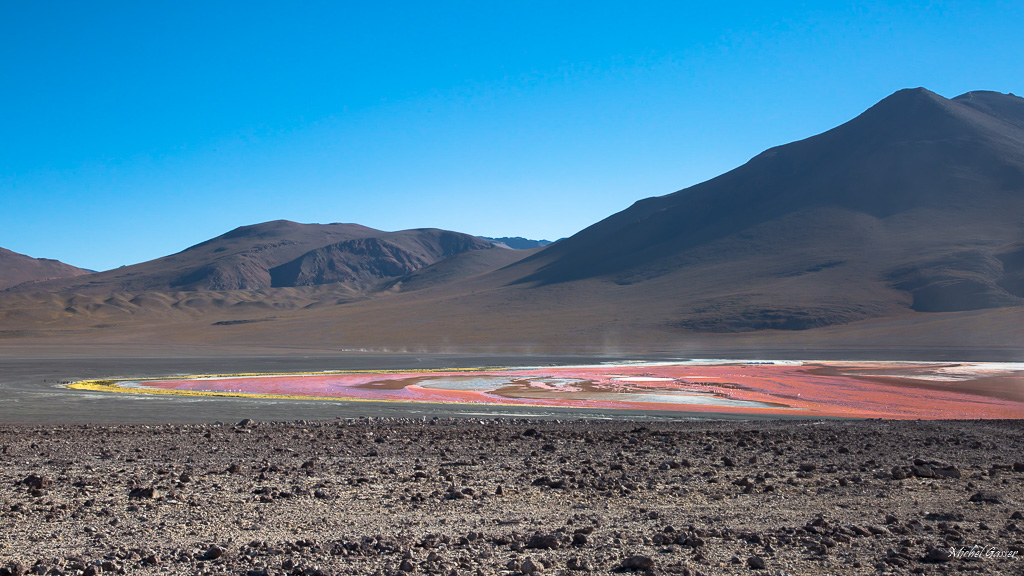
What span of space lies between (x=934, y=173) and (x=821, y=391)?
15040 cm

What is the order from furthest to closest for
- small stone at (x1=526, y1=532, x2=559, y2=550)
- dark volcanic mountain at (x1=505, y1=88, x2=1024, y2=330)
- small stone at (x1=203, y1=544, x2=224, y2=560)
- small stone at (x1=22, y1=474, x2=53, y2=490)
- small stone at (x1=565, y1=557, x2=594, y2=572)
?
dark volcanic mountain at (x1=505, y1=88, x2=1024, y2=330)
small stone at (x1=22, y1=474, x2=53, y2=490)
small stone at (x1=526, y1=532, x2=559, y2=550)
small stone at (x1=203, y1=544, x2=224, y2=560)
small stone at (x1=565, y1=557, x2=594, y2=572)

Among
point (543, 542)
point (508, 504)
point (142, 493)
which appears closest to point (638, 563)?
point (543, 542)

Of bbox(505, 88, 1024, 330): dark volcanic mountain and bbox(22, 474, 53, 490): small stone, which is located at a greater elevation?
bbox(505, 88, 1024, 330): dark volcanic mountain

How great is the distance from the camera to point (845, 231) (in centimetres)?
14650

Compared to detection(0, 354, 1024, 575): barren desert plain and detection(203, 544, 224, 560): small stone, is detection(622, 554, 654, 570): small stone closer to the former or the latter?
detection(0, 354, 1024, 575): barren desert plain

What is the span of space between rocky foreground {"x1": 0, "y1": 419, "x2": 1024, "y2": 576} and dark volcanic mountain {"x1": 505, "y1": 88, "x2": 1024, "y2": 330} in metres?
92.0

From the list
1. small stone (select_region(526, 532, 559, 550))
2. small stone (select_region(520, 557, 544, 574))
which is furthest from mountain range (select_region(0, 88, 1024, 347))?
small stone (select_region(520, 557, 544, 574))

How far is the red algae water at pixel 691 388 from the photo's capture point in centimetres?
2744

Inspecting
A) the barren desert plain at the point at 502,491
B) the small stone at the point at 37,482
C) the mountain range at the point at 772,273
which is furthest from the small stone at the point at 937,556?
the mountain range at the point at 772,273

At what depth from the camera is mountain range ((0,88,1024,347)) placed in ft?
338

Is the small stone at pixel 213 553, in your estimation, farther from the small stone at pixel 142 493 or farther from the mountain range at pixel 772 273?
the mountain range at pixel 772 273

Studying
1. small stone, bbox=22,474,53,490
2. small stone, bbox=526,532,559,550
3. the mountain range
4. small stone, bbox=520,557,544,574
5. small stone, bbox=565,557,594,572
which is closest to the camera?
small stone, bbox=520,557,544,574

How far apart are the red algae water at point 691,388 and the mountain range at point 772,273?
3973 centimetres

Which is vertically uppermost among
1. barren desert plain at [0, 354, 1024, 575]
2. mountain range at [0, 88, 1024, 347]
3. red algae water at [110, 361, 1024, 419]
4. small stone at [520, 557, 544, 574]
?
mountain range at [0, 88, 1024, 347]
